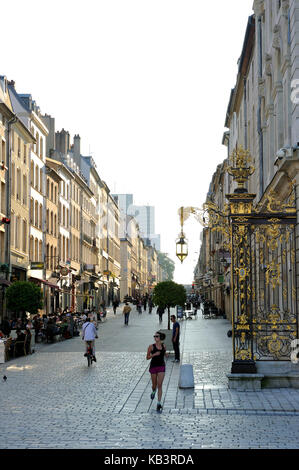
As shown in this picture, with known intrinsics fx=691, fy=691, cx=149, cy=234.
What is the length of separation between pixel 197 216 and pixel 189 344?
13840 mm

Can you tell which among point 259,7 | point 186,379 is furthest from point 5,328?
point 186,379

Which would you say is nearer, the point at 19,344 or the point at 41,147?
the point at 19,344

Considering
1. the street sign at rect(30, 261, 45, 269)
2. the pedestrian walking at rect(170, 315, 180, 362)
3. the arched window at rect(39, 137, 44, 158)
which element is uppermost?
the arched window at rect(39, 137, 44, 158)

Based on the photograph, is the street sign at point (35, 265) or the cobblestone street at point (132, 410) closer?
the cobblestone street at point (132, 410)

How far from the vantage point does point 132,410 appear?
43.8 ft

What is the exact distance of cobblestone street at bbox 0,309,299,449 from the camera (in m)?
10.3

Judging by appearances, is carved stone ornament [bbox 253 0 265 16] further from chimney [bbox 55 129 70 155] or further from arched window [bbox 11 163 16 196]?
chimney [bbox 55 129 70 155]

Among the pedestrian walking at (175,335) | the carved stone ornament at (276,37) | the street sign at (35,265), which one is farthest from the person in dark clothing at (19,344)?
the street sign at (35,265)

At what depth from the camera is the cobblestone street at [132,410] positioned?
406 inches

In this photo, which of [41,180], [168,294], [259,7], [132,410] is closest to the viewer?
[132,410]

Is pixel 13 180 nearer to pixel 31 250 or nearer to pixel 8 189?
pixel 8 189

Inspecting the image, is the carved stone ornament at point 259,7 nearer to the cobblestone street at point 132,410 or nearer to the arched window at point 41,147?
the cobblestone street at point 132,410

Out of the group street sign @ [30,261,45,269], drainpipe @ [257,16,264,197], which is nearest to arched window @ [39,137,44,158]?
street sign @ [30,261,45,269]

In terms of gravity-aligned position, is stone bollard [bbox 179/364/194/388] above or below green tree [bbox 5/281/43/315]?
below
